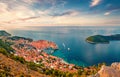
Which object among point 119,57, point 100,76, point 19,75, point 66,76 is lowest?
point 119,57

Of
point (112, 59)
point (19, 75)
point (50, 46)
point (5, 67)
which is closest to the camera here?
point (19, 75)

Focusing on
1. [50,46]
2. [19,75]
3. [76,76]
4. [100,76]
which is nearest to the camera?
[100,76]

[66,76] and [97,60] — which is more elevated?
[66,76]

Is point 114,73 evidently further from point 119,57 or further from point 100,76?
point 119,57

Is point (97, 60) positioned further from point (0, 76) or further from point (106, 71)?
point (106, 71)

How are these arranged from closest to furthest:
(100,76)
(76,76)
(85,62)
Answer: (100,76)
(76,76)
(85,62)

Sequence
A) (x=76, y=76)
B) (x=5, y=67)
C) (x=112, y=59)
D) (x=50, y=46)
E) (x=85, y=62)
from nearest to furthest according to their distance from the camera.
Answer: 1. (x=5, y=67)
2. (x=76, y=76)
3. (x=85, y=62)
4. (x=112, y=59)
5. (x=50, y=46)

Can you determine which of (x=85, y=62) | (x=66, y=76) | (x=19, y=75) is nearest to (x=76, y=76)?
(x=66, y=76)

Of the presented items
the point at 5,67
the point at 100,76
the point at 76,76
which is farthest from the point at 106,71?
the point at 76,76

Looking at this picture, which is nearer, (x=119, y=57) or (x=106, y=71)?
(x=106, y=71)
